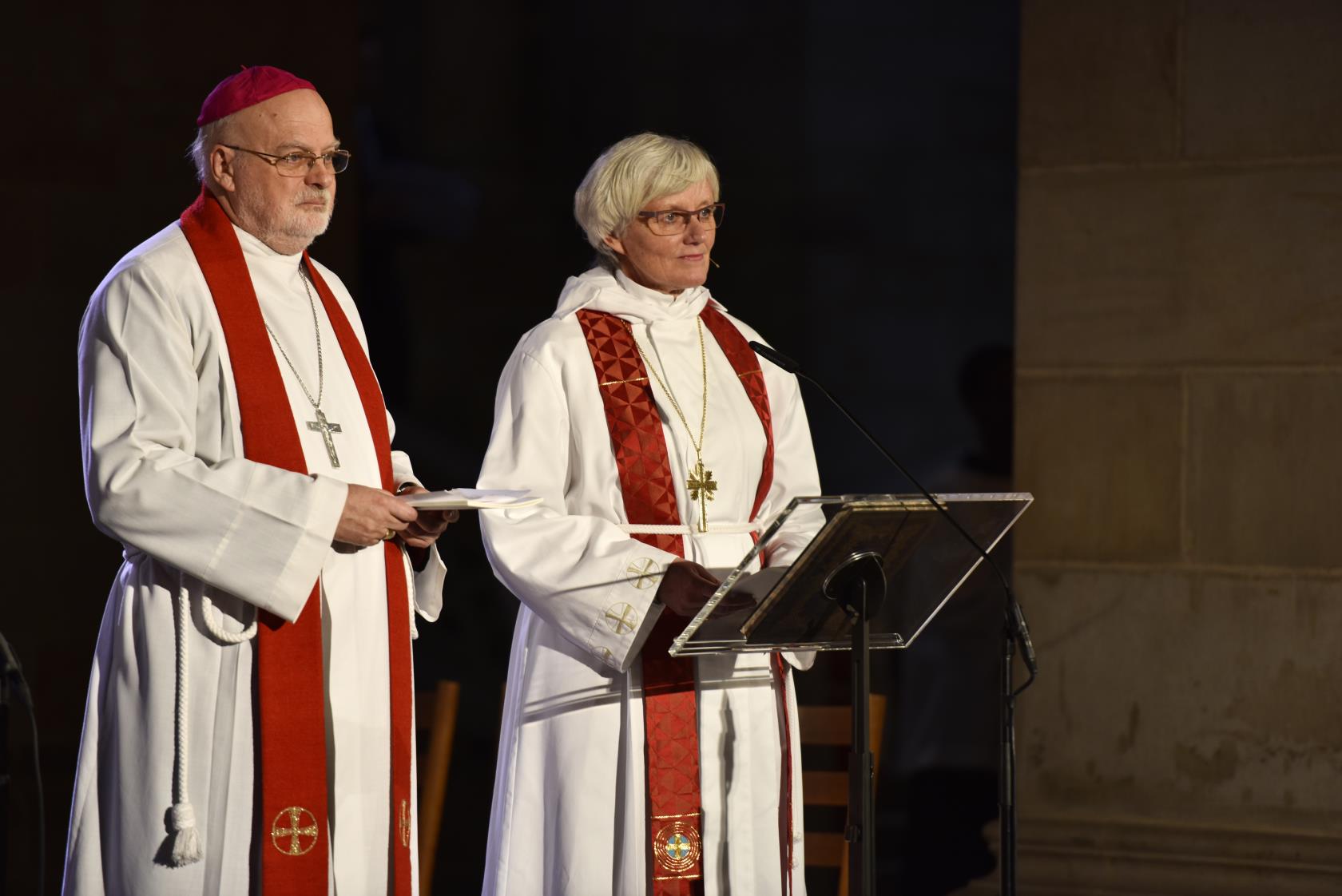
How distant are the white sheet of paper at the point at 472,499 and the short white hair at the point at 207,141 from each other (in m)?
0.92

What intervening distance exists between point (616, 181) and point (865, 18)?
218cm

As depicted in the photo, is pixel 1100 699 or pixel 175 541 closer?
pixel 175 541

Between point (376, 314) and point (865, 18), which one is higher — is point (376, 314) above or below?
below

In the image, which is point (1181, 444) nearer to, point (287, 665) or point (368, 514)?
point (368, 514)

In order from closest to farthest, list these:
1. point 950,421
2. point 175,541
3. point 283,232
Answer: point 175,541
point 283,232
point 950,421

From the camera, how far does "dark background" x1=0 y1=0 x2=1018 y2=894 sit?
18.6 ft

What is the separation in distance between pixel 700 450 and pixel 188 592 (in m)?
1.22

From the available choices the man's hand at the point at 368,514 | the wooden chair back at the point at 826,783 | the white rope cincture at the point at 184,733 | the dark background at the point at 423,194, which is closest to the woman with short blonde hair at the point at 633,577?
the wooden chair back at the point at 826,783

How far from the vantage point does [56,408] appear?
6.10 metres

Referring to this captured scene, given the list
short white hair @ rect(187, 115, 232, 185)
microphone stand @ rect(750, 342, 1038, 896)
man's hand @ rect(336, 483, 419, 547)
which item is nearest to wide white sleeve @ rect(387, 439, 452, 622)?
man's hand @ rect(336, 483, 419, 547)

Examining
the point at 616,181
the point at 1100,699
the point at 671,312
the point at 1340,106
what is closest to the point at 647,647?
the point at 671,312

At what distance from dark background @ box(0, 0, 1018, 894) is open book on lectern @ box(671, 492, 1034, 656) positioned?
2.56 meters

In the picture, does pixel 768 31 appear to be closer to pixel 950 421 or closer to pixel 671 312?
pixel 950 421

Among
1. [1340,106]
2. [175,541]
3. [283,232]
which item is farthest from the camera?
[1340,106]
